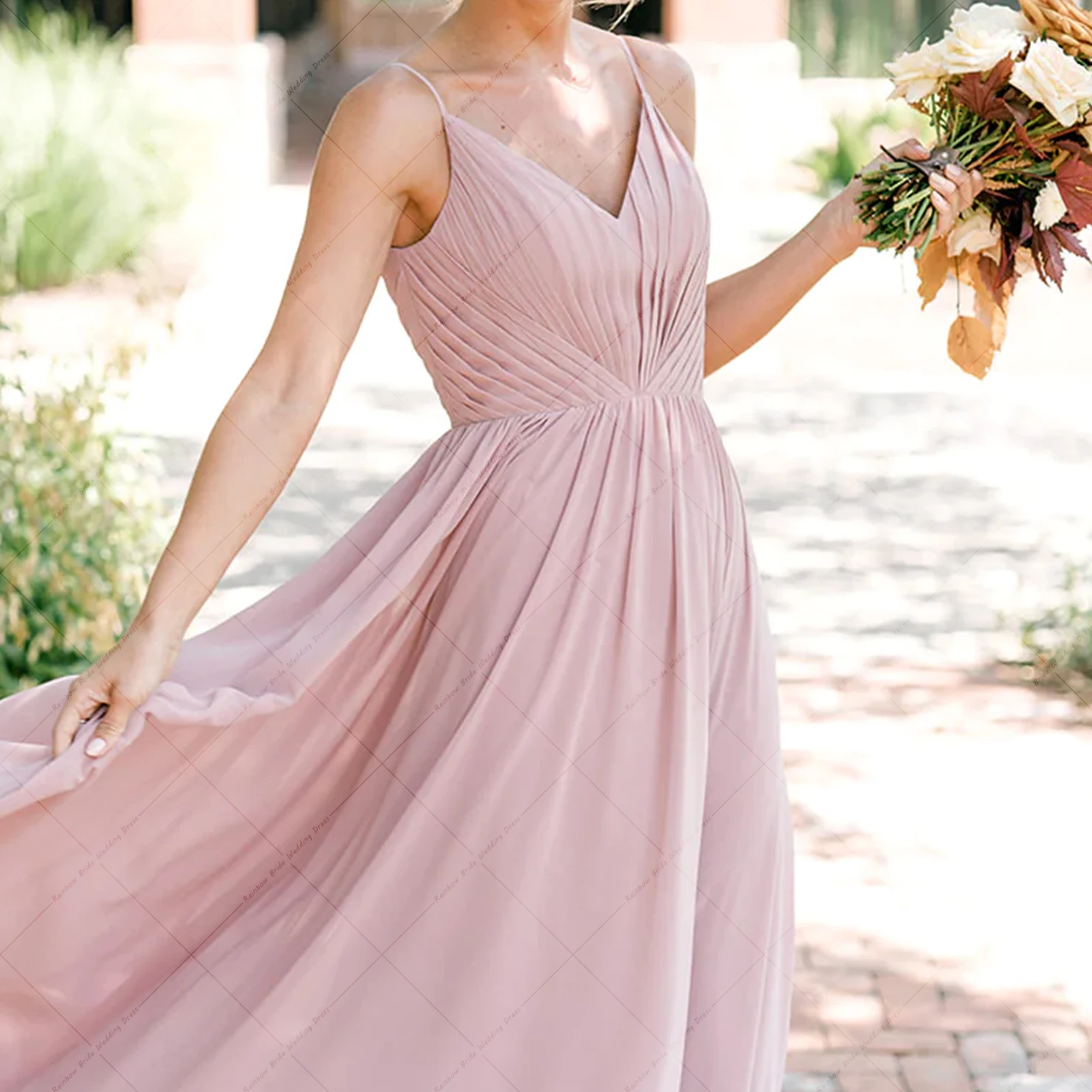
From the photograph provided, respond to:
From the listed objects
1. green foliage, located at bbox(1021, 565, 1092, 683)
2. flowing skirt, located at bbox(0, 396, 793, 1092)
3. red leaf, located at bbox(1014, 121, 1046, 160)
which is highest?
red leaf, located at bbox(1014, 121, 1046, 160)

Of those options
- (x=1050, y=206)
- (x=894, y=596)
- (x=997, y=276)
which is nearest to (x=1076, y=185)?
(x=1050, y=206)

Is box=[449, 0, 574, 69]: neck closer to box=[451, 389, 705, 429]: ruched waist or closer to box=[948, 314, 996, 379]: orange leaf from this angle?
box=[451, 389, 705, 429]: ruched waist

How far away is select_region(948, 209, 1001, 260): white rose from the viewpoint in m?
2.56

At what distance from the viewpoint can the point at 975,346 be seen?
8.76 ft

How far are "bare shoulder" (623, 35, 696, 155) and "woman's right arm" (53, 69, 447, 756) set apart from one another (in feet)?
1.36

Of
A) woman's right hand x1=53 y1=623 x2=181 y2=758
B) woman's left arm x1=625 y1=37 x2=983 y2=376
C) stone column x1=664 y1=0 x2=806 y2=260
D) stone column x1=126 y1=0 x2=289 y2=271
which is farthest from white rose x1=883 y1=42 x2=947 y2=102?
stone column x1=664 y1=0 x2=806 y2=260

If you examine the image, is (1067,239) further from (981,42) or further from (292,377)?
(292,377)

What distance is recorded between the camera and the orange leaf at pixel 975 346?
8.74ft

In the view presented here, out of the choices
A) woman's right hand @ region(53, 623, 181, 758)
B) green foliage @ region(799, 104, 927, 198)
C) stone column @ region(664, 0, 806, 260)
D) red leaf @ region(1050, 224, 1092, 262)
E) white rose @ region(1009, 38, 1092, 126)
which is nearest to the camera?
woman's right hand @ region(53, 623, 181, 758)

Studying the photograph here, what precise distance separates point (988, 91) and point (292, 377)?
1.00 m

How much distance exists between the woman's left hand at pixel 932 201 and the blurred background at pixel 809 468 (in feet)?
1.69

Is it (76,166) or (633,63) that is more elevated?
(633,63)

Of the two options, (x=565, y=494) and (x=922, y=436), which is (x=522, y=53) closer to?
(x=565, y=494)

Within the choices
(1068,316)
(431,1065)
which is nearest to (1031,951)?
(431,1065)
